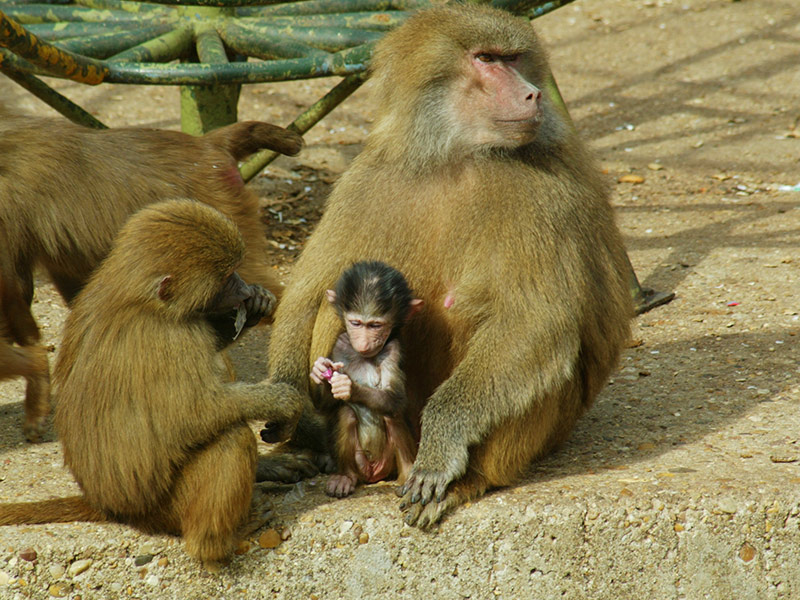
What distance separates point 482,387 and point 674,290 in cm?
228

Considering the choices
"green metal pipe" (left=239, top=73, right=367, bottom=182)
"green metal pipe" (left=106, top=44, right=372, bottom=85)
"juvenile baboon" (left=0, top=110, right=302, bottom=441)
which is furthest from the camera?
"green metal pipe" (left=239, top=73, right=367, bottom=182)

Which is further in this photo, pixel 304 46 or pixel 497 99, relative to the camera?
pixel 304 46

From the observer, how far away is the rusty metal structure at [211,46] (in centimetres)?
398

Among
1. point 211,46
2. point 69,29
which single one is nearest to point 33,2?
point 69,29

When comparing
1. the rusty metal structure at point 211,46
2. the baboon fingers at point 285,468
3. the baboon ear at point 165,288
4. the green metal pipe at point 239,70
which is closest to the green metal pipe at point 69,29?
the rusty metal structure at point 211,46

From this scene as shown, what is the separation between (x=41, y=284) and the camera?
501cm

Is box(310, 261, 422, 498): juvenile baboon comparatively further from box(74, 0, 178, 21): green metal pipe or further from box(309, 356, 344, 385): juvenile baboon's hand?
box(74, 0, 178, 21): green metal pipe

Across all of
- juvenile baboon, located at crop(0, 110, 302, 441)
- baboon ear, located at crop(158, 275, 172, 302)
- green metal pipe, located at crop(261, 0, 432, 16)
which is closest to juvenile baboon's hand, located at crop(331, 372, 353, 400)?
baboon ear, located at crop(158, 275, 172, 302)

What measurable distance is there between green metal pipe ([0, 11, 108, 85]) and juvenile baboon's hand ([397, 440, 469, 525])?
78.6 inches

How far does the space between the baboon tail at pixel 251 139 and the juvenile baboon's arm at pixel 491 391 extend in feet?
5.59

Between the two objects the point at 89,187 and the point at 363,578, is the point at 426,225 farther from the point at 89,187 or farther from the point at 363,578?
the point at 89,187

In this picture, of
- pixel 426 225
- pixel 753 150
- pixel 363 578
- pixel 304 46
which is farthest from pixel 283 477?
pixel 753 150

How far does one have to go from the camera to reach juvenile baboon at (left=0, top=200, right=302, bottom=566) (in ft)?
8.33

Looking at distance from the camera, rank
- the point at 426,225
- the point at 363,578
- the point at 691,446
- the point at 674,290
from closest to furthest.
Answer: the point at 363,578, the point at 426,225, the point at 691,446, the point at 674,290
